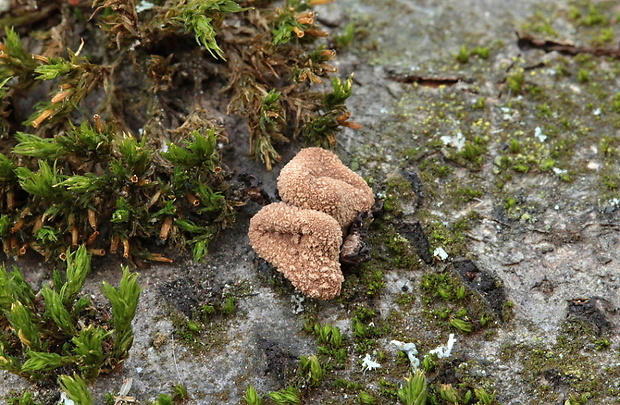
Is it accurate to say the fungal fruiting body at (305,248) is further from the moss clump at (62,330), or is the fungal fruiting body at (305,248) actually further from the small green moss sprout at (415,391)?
the moss clump at (62,330)

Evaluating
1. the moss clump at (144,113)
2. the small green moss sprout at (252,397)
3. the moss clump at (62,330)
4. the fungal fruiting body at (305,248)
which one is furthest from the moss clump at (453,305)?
the moss clump at (62,330)

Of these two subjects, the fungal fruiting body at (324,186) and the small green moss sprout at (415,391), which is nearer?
the small green moss sprout at (415,391)

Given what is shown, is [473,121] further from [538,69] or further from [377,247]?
[377,247]

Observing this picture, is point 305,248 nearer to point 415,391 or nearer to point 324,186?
point 324,186

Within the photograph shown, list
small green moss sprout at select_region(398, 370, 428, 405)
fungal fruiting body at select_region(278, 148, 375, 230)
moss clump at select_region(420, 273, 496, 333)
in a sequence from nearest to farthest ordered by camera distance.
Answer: small green moss sprout at select_region(398, 370, 428, 405)
moss clump at select_region(420, 273, 496, 333)
fungal fruiting body at select_region(278, 148, 375, 230)

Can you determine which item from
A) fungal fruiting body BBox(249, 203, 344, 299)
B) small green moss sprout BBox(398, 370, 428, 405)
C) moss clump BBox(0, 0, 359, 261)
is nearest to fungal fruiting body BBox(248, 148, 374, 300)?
fungal fruiting body BBox(249, 203, 344, 299)

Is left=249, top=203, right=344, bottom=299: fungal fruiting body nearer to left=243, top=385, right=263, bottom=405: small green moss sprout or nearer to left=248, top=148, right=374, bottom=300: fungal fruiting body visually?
left=248, top=148, right=374, bottom=300: fungal fruiting body

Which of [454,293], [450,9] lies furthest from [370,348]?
[450,9]

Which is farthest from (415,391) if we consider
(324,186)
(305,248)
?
(324,186)
